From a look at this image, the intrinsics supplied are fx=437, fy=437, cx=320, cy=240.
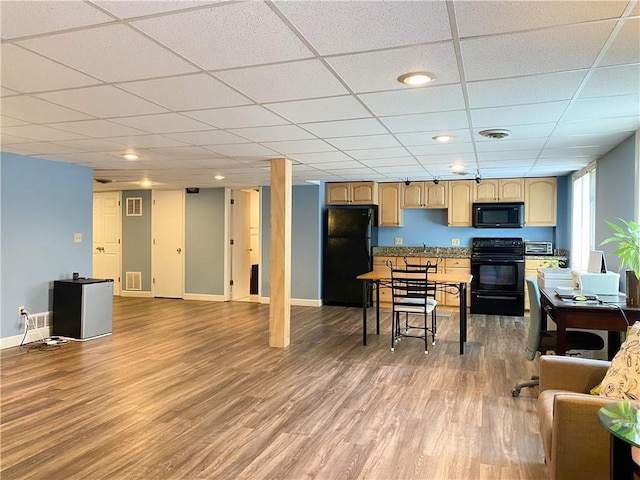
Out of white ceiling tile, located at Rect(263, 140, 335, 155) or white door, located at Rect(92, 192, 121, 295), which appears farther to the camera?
white door, located at Rect(92, 192, 121, 295)

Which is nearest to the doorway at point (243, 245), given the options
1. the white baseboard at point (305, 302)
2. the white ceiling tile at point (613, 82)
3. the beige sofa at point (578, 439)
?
the white baseboard at point (305, 302)

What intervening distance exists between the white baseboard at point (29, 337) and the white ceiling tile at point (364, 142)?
14.0 ft

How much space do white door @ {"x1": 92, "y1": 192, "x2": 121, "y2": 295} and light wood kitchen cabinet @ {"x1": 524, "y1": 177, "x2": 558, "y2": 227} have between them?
26.4 feet

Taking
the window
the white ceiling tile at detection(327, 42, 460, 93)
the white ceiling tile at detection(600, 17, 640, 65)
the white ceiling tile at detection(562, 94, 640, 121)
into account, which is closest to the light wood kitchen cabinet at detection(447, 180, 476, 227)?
the window

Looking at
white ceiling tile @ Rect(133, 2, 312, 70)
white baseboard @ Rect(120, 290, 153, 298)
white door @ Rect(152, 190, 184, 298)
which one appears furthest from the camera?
white baseboard @ Rect(120, 290, 153, 298)

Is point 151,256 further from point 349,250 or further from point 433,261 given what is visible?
point 433,261

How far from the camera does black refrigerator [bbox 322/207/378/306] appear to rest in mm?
7902

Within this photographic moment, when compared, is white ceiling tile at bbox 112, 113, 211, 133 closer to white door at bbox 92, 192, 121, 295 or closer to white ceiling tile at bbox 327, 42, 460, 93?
white ceiling tile at bbox 327, 42, 460, 93

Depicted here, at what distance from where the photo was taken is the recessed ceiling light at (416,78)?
2.51 meters

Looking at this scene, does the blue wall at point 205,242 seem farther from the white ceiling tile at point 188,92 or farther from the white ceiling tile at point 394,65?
the white ceiling tile at point 394,65

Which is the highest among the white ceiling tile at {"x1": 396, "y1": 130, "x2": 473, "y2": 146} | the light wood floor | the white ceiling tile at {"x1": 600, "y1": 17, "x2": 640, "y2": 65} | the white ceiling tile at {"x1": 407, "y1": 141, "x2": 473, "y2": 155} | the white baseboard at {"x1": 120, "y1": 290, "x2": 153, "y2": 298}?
the white ceiling tile at {"x1": 407, "y1": 141, "x2": 473, "y2": 155}

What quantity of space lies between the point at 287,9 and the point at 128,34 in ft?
2.59

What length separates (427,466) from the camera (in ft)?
8.21

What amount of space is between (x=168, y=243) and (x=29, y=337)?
12.9 feet
